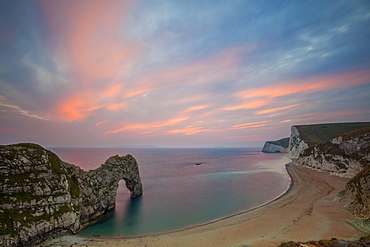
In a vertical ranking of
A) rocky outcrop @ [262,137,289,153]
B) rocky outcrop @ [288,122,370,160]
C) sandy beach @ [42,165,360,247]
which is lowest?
rocky outcrop @ [262,137,289,153]

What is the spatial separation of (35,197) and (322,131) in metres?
126

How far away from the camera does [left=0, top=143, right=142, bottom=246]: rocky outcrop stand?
14008mm

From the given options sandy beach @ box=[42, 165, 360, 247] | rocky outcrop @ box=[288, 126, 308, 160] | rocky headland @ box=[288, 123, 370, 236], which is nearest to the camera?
sandy beach @ box=[42, 165, 360, 247]

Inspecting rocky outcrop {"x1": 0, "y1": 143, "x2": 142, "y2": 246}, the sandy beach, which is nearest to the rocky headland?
the sandy beach

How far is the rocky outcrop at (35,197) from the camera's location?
551 inches

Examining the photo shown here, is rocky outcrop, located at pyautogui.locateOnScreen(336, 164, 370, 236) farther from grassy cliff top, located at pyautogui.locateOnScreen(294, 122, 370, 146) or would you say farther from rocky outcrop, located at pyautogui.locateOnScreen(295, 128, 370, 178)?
grassy cliff top, located at pyautogui.locateOnScreen(294, 122, 370, 146)

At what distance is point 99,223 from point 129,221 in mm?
4009

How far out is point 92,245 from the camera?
54.5 ft

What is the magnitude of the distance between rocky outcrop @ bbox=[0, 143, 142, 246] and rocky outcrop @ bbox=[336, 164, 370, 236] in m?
31.9

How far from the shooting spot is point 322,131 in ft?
310

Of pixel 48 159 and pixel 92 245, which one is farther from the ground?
pixel 48 159

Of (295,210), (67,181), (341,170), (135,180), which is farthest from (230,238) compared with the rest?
(341,170)

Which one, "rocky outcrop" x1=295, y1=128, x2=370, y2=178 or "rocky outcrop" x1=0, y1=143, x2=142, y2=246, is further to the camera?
"rocky outcrop" x1=295, y1=128, x2=370, y2=178

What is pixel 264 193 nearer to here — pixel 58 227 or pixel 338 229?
pixel 338 229
